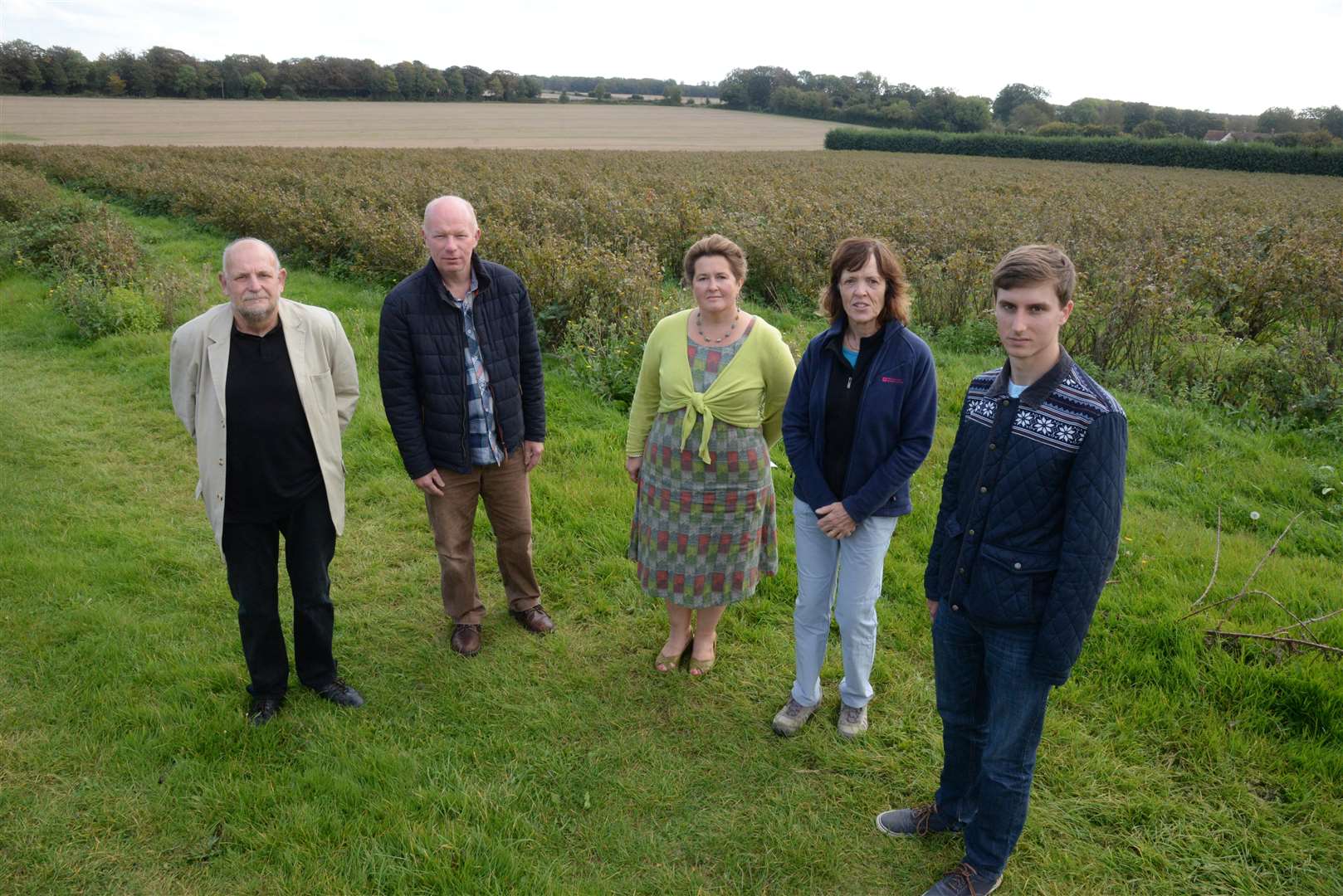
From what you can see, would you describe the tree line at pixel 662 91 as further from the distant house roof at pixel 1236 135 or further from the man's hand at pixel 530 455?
the man's hand at pixel 530 455

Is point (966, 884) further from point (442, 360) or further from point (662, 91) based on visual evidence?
point (662, 91)

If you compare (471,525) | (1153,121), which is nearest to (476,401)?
(471,525)

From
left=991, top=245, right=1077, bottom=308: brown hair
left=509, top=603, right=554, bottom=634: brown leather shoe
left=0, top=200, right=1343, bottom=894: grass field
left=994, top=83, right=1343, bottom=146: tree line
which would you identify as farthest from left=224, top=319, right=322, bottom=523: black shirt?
left=994, top=83, right=1343, bottom=146: tree line

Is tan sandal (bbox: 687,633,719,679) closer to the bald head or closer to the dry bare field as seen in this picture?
the bald head

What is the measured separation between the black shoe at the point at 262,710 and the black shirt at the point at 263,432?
927 mm

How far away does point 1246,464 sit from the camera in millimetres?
5930

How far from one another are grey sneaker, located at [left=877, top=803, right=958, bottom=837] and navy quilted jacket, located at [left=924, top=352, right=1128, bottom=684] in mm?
961

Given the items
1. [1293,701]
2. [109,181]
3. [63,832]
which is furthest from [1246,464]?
[109,181]

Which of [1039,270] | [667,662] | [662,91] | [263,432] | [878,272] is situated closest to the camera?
[1039,270]

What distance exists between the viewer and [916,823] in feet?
9.80

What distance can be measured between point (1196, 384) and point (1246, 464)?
166 cm

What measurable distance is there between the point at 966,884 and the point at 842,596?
3.64ft

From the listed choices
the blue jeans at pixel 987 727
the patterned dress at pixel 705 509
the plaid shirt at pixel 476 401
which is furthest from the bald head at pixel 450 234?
the blue jeans at pixel 987 727

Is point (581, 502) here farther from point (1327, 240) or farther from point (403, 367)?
point (1327, 240)
